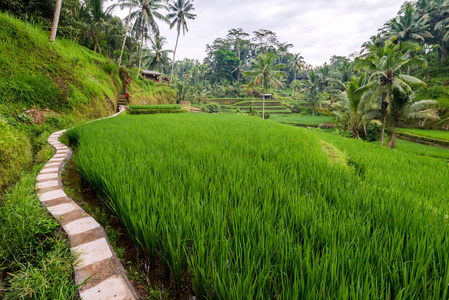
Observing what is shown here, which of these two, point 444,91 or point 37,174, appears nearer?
point 37,174

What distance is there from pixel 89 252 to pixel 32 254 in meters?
0.29

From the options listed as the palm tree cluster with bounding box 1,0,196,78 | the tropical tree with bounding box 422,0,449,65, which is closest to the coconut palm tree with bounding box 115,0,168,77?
the palm tree cluster with bounding box 1,0,196,78

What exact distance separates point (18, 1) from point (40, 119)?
16.8 ft

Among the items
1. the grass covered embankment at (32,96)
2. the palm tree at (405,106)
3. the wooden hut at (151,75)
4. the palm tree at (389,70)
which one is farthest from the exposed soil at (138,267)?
the wooden hut at (151,75)

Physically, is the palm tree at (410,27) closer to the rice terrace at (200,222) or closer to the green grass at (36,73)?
the rice terrace at (200,222)

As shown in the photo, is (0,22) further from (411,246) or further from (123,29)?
(123,29)

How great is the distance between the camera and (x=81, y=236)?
1121 mm

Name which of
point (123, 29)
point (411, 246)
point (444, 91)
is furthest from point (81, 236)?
point (123, 29)

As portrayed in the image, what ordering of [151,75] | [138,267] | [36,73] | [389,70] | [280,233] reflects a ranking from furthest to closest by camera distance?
[151,75] < [389,70] < [36,73] < [138,267] < [280,233]

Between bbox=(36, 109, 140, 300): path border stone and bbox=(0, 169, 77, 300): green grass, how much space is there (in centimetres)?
4

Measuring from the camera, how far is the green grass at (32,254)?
0.75 metres

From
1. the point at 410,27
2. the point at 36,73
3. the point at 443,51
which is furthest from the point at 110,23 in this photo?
the point at 443,51

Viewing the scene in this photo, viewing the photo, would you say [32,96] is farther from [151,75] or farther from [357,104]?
[151,75]

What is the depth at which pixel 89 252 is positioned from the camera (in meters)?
1.00
